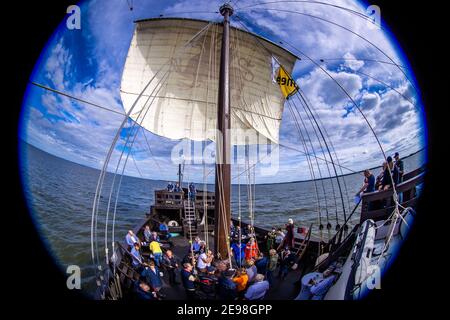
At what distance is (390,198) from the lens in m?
2.46

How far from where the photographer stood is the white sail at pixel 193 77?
534 cm

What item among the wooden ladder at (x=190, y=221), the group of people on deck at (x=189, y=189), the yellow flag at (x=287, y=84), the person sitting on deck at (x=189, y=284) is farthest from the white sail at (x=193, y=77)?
the person sitting on deck at (x=189, y=284)

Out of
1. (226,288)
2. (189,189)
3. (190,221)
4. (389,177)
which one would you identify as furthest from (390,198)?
(189,189)

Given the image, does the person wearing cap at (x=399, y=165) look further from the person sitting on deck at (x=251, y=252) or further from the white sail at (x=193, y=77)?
the white sail at (x=193, y=77)

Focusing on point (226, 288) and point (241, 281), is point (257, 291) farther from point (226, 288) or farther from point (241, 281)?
point (226, 288)

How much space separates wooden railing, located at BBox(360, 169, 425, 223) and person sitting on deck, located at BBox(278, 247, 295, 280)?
4.51 feet

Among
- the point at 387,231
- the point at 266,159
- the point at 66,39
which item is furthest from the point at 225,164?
the point at 66,39

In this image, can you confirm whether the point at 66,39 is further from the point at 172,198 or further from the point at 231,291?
the point at 172,198

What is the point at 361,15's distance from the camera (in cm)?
294

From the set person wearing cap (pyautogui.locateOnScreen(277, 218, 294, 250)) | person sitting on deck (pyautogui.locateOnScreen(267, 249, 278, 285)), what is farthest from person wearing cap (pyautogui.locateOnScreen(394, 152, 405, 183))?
person sitting on deck (pyautogui.locateOnScreen(267, 249, 278, 285))

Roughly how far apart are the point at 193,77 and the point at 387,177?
489cm

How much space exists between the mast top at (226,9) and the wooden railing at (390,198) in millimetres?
3851

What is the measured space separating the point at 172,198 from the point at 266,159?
14.1 feet
